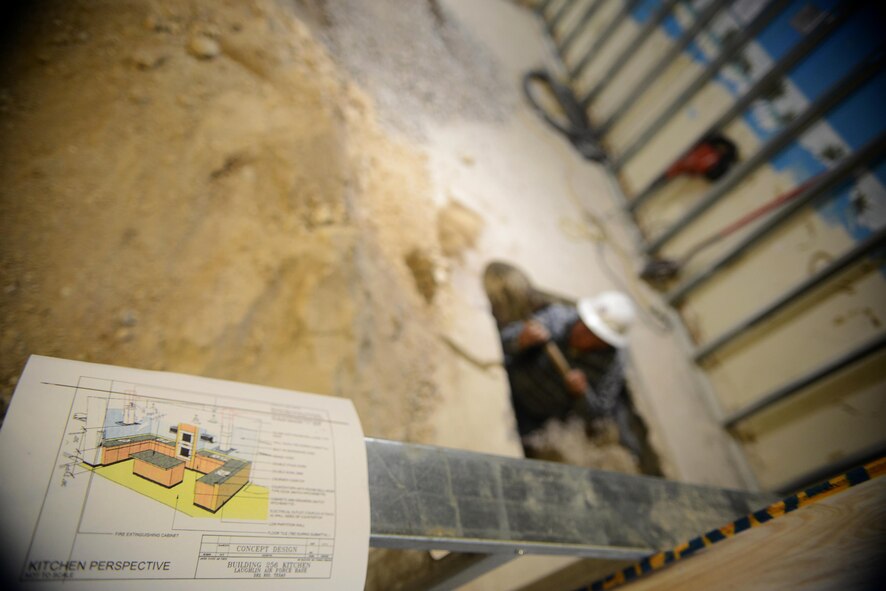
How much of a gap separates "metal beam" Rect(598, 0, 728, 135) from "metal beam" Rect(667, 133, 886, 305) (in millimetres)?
1745

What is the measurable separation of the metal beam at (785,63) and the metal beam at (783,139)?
372mm

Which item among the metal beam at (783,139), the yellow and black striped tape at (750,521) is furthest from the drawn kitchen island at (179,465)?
the metal beam at (783,139)

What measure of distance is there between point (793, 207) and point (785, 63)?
1135 mm

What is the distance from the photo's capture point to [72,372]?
2.28 feet

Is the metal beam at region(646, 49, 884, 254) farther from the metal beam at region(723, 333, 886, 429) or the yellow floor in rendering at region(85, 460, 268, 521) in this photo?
the yellow floor in rendering at region(85, 460, 268, 521)

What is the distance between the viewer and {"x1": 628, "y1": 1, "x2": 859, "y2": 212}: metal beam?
325 cm

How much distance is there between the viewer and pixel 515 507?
3.52 ft

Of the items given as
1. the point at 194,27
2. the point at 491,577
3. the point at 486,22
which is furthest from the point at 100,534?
the point at 486,22

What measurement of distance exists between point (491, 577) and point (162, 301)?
1.44m

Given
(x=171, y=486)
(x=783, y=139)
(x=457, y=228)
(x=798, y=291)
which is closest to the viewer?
(x=171, y=486)

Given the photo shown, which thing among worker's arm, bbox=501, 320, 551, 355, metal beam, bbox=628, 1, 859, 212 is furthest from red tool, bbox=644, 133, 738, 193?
worker's arm, bbox=501, 320, 551, 355

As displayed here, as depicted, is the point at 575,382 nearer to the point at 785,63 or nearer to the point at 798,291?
the point at 798,291

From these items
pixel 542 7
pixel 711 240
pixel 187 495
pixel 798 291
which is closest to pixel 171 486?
pixel 187 495

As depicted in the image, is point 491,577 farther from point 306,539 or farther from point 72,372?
point 72,372
